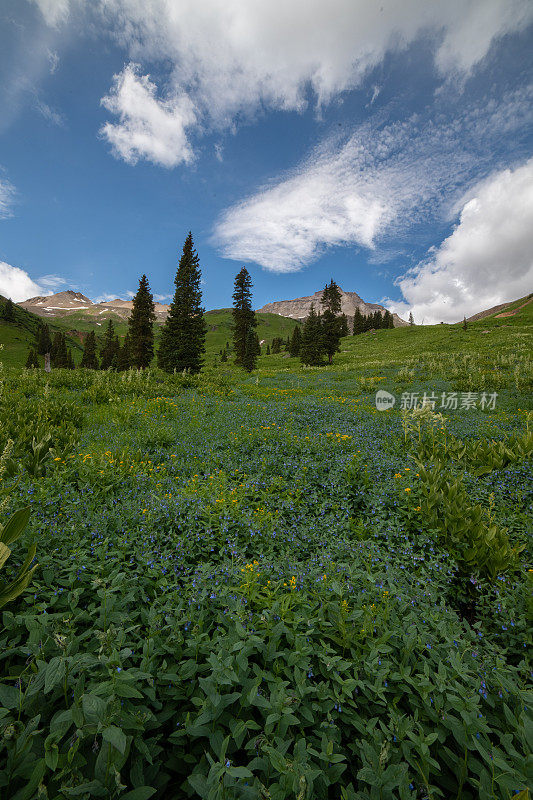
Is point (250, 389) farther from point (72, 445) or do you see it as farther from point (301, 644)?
point (301, 644)

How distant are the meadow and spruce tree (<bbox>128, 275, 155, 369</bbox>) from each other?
35434 mm

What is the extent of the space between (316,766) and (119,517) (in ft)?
10.4

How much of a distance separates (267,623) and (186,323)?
1275 inches

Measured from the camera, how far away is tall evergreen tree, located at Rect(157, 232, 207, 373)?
1219 inches

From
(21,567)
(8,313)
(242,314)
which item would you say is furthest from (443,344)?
(8,313)

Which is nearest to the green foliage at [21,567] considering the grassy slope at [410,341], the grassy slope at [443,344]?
the grassy slope at [410,341]

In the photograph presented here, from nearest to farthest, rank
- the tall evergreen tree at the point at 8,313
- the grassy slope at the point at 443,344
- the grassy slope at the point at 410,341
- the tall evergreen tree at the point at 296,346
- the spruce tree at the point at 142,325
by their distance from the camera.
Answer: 1. the grassy slope at the point at 443,344
2. the grassy slope at the point at 410,341
3. the spruce tree at the point at 142,325
4. the tall evergreen tree at the point at 296,346
5. the tall evergreen tree at the point at 8,313

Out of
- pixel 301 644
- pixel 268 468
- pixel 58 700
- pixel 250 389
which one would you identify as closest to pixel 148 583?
pixel 58 700

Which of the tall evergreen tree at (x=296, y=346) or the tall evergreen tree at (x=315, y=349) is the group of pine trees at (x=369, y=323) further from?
the tall evergreen tree at (x=315, y=349)

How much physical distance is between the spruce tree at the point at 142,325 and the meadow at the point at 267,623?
35.4 m

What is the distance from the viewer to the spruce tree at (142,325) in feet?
132

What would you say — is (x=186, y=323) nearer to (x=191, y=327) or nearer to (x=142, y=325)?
(x=191, y=327)

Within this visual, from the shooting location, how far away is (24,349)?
366 feet

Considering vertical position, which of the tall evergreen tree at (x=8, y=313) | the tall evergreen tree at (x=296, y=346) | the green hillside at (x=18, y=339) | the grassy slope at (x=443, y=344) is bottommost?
the grassy slope at (x=443, y=344)
